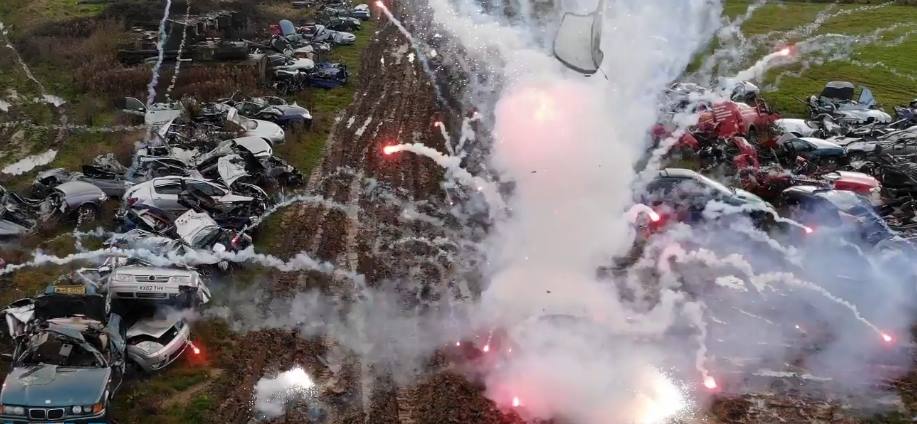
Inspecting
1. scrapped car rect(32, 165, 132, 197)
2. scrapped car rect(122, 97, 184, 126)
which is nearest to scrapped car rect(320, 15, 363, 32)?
scrapped car rect(122, 97, 184, 126)

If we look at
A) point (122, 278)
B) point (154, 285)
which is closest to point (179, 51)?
point (122, 278)

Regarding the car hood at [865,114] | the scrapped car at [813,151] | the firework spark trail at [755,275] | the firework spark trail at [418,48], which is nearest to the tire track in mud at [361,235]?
the firework spark trail at [418,48]

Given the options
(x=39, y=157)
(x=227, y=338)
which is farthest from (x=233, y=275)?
(x=39, y=157)

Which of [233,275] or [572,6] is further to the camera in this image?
[572,6]

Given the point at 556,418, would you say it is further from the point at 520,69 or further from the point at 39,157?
the point at 39,157

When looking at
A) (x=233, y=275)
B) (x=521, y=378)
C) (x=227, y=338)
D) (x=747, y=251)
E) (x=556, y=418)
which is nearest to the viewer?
(x=556, y=418)

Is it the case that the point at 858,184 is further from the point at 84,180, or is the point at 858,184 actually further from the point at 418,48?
the point at 418,48

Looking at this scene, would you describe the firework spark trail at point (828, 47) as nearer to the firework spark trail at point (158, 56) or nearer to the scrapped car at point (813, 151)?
the scrapped car at point (813, 151)
